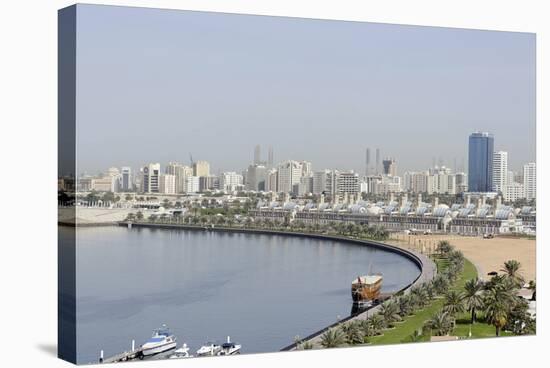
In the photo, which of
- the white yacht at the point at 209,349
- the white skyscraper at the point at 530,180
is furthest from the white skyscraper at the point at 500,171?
the white yacht at the point at 209,349

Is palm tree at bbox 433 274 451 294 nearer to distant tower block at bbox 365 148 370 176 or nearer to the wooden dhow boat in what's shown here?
the wooden dhow boat

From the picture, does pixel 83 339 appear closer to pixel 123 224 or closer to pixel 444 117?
pixel 123 224

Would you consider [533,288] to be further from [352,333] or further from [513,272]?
[352,333]

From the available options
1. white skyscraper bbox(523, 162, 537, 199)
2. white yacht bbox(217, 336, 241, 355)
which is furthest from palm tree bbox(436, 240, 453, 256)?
white yacht bbox(217, 336, 241, 355)

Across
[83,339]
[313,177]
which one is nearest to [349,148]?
[313,177]

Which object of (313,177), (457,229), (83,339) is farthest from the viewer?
(457,229)

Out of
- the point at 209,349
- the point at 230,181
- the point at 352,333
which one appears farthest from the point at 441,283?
the point at 209,349
